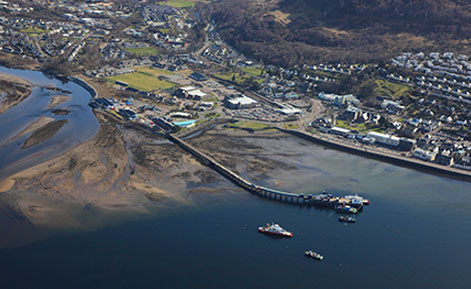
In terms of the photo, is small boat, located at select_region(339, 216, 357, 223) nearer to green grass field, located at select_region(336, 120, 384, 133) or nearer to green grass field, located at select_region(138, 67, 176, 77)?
green grass field, located at select_region(336, 120, 384, 133)

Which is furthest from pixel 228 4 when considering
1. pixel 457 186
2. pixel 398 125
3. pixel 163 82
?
pixel 457 186

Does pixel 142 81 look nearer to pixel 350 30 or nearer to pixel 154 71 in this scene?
pixel 154 71

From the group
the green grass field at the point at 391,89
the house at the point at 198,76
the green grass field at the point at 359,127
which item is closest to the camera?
the green grass field at the point at 359,127

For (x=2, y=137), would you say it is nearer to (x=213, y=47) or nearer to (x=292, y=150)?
(x=292, y=150)

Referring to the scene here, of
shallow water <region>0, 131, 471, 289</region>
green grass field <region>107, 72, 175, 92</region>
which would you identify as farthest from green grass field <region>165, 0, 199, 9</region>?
shallow water <region>0, 131, 471, 289</region>

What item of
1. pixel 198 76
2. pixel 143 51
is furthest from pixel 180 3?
pixel 198 76

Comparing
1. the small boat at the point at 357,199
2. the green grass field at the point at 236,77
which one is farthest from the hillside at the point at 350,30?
the small boat at the point at 357,199

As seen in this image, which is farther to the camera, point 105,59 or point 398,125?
point 105,59

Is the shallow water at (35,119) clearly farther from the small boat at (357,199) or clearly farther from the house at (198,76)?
the small boat at (357,199)
